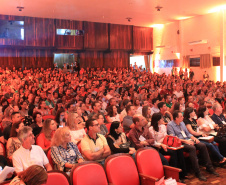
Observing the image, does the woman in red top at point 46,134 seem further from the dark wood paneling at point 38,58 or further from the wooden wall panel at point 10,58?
the dark wood paneling at point 38,58

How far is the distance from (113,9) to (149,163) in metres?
12.0

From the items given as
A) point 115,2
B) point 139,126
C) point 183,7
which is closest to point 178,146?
point 139,126

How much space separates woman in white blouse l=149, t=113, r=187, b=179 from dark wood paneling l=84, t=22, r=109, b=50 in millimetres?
13782

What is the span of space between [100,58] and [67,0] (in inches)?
287

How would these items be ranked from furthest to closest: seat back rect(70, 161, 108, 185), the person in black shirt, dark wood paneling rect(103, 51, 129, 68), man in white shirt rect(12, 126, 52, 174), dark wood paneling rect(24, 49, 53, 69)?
1. dark wood paneling rect(103, 51, 129, 68)
2. dark wood paneling rect(24, 49, 53, 69)
3. the person in black shirt
4. man in white shirt rect(12, 126, 52, 174)
5. seat back rect(70, 161, 108, 185)

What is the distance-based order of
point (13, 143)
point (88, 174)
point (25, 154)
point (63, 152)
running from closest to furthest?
point (88, 174)
point (25, 154)
point (63, 152)
point (13, 143)

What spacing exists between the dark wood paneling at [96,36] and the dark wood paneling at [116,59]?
960 millimetres

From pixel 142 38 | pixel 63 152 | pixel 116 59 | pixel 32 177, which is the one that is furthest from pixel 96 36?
pixel 32 177

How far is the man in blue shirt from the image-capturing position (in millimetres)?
4153

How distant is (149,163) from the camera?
10.4 feet

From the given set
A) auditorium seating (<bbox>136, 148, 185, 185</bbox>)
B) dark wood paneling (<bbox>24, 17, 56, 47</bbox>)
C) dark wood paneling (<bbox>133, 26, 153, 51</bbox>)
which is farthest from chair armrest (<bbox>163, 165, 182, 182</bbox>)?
dark wood paneling (<bbox>133, 26, 153, 51</bbox>)

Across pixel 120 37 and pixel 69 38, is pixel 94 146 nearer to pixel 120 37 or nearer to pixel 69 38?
pixel 69 38

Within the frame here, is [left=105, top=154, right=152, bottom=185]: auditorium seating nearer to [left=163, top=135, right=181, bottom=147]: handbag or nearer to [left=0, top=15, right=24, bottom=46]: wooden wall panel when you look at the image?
[left=163, top=135, right=181, bottom=147]: handbag

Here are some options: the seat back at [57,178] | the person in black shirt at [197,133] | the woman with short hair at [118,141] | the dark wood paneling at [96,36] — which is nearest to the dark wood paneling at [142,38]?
the dark wood paneling at [96,36]
